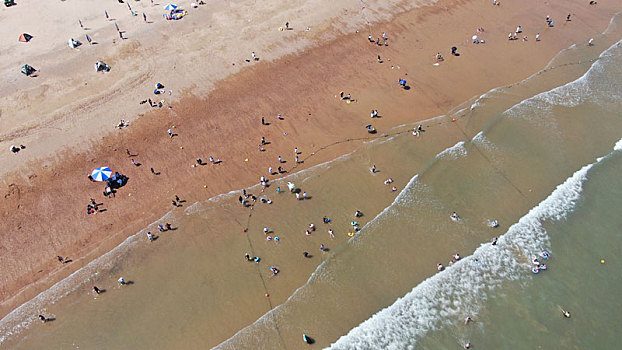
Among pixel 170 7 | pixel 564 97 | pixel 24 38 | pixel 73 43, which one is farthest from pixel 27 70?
pixel 564 97

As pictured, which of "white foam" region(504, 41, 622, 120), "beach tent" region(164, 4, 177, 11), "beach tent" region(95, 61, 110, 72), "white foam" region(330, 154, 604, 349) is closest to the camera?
"white foam" region(330, 154, 604, 349)

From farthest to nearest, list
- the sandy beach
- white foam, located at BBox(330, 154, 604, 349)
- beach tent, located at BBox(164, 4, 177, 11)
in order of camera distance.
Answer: beach tent, located at BBox(164, 4, 177, 11) → the sandy beach → white foam, located at BBox(330, 154, 604, 349)

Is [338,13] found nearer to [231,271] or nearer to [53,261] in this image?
[231,271]

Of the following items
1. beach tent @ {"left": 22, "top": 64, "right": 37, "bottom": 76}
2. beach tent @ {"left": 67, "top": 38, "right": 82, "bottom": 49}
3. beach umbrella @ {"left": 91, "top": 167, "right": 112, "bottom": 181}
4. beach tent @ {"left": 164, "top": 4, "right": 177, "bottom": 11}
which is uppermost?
beach tent @ {"left": 164, "top": 4, "right": 177, "bottom": 11}

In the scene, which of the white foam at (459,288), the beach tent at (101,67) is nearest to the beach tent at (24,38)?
the beach tent at (101,67)

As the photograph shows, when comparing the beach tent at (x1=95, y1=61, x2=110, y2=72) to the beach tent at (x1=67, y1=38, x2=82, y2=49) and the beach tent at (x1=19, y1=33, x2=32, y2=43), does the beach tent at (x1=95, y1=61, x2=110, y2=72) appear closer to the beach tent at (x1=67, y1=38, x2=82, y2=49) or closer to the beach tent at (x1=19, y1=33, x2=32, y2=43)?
the beach tent at (x1=67, y1=38, x2=82, y2=49)

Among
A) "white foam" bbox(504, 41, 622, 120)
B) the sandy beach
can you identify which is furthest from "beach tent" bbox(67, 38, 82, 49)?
"white foam" bbox(504, 41, 622, 120)

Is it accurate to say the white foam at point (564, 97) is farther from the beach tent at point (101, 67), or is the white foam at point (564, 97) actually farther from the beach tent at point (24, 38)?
the beach tent at point (24, 38)
